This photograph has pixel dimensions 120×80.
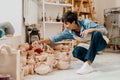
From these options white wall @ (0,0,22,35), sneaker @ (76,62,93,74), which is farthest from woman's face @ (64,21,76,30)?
white wall @ (0,0,22,35)

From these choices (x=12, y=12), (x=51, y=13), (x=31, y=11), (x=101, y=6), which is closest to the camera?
(x=12, y=12)

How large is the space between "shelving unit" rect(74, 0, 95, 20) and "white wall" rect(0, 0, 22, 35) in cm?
198

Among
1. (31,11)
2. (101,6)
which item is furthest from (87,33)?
(101,6)

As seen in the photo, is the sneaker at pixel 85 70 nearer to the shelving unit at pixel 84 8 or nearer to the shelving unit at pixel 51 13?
the shelving unit at pixel 51 13

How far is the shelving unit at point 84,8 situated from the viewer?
4.83m

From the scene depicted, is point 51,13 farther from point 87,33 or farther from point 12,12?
point 87,33

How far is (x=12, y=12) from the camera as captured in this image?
2.98 metres

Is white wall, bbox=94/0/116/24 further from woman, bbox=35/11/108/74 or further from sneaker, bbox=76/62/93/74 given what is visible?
sneaker, bbox=76/62/93/74

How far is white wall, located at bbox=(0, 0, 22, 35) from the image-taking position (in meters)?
2.89

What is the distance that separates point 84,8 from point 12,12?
7.64ft

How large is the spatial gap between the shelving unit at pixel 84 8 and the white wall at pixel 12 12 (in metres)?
1.98

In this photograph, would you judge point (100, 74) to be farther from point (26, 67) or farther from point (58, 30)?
point (58, 30)

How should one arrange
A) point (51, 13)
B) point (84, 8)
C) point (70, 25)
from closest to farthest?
1. point (70, 25)
2. point (51, 13)
3. point (84, 8)

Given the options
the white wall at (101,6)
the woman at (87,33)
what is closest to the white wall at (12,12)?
the woman at (87,33)
